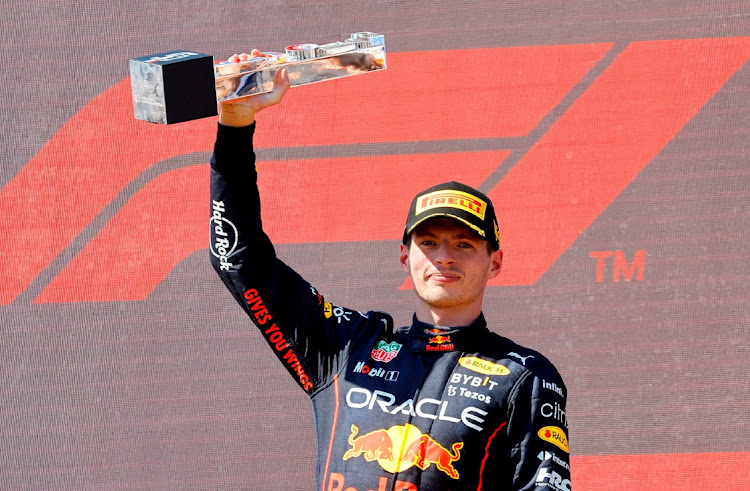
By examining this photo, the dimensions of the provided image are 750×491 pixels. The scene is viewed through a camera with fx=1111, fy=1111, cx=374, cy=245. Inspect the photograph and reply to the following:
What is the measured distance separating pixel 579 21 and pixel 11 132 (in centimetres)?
166

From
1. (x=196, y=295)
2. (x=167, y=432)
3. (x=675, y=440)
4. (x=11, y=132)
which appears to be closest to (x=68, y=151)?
(x=11, y=132)

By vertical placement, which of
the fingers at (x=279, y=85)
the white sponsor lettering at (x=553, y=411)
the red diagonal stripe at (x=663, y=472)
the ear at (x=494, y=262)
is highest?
the red diagonal stripe at (x=663, y=472)

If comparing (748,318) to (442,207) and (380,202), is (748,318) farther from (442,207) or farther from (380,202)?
(442,207)

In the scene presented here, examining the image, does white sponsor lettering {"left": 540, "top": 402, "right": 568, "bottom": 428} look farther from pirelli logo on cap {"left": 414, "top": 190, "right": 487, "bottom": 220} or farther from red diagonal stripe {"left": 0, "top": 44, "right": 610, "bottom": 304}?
red diagonal stripe {"left": 0, "top": 44, "right": 610, "bottom": 304}

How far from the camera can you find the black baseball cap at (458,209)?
1.99 metres

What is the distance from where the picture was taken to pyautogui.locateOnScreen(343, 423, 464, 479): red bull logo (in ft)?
6.34

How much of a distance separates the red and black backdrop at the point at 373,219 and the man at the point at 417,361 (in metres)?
1.11

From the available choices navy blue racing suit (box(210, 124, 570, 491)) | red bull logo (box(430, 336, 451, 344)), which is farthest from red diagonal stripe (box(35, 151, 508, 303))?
red bull logo (box(430, 336, 451, 344))

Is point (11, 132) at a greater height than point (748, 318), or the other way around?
point (748, 318)

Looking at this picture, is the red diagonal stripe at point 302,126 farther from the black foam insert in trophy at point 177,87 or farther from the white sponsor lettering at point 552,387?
the black foam insert in trophy at point 177,87

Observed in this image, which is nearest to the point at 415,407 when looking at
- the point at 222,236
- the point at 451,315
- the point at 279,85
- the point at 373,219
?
the point at 451,315

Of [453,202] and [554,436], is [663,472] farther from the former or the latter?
[453,202]

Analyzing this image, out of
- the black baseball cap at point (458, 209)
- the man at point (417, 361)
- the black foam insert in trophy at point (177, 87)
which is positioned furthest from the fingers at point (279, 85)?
the black baseball cap at point (458, 209)

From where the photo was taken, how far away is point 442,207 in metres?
2.00
